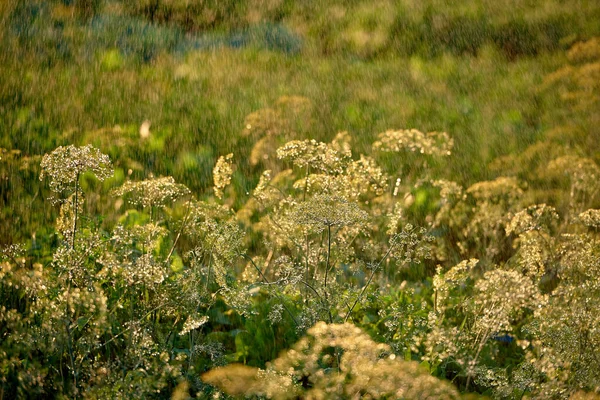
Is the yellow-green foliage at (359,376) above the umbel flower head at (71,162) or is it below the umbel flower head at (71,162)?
below

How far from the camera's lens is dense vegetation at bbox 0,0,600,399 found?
1.99 meters

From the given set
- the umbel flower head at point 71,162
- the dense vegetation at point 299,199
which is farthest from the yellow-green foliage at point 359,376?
the umbel flower head at point 71,162

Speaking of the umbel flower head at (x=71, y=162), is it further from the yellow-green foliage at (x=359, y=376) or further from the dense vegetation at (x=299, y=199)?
the yellow-green foliage at (x=359, y=376)

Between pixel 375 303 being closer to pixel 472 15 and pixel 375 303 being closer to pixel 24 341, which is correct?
pixel 24 341

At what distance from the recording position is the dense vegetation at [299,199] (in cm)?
199

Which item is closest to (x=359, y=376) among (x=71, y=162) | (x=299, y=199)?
(x=71, y=162)

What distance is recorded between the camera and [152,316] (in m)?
2.39

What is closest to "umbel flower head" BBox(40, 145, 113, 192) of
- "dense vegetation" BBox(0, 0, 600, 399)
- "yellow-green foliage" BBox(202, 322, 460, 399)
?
"dense vegetation" BBox(0, 0, 600, 399)

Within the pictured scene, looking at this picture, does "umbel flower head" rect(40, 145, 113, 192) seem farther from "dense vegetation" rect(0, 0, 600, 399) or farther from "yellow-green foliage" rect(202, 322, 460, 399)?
"yellow-green foliage" rect(202, 322, 460, 399)

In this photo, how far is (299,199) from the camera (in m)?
2.83

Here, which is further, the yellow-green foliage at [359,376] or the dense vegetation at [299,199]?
the dense vegetation at [299,199]

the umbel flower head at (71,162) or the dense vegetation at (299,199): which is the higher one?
the umbel flower head at (71,162)

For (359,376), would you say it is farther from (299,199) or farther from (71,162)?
(299,199)

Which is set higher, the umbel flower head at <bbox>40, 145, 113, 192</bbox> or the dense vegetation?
the umbel flower head at <bbox>40, 145, 113, 192</bbox>
